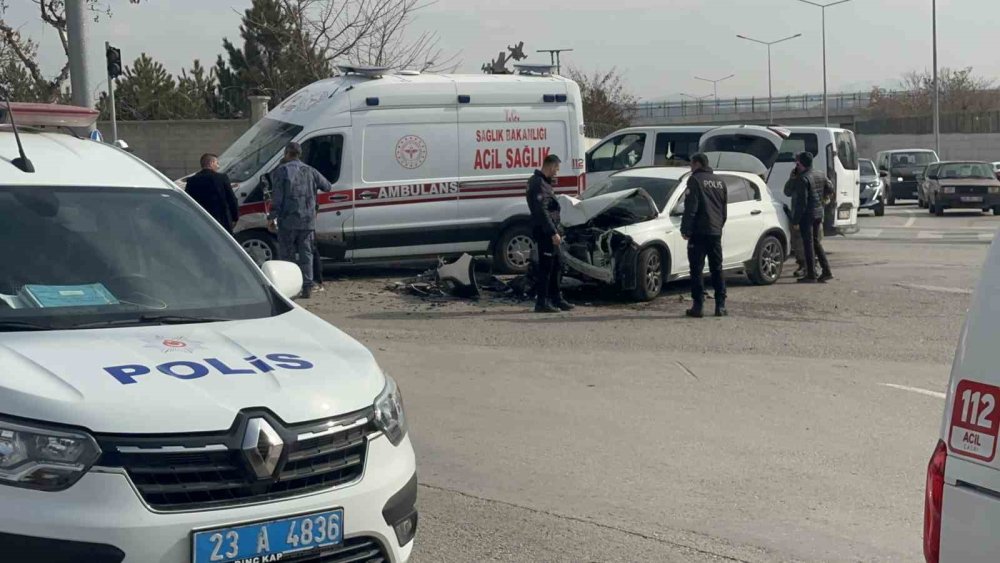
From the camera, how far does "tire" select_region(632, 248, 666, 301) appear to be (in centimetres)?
1369

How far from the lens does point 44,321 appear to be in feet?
14.2

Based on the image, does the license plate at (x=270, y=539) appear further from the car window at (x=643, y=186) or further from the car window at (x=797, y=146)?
the car window at (x=797, y=146)

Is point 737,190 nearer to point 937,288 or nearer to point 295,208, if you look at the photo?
point 937,288

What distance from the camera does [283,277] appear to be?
5312mm

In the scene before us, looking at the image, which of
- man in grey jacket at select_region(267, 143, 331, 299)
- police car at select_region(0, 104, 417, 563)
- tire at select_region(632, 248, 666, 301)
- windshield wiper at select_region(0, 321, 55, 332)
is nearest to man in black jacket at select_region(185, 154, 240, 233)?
man in grey jacket at select_region(267, 143, 331, 299)

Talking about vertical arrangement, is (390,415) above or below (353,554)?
above

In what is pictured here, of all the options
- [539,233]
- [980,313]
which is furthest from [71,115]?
[539,233]

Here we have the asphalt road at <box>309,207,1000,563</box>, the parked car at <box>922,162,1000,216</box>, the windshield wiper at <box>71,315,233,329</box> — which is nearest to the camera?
the windshield wiper at <box>71,315,233,329</box>

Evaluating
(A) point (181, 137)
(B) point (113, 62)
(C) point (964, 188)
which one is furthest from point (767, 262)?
(A) point (181, 137)

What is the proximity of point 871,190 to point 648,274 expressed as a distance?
60.8 ft

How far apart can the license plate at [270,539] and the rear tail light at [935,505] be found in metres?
1.90

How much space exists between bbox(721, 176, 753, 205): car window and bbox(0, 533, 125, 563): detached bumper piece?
12637mm

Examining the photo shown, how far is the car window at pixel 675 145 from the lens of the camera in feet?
69.9

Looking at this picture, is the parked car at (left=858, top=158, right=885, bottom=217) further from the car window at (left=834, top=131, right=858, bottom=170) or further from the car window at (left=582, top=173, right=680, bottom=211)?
the car window at (left=582, top=173, right=680, bottom=211)
